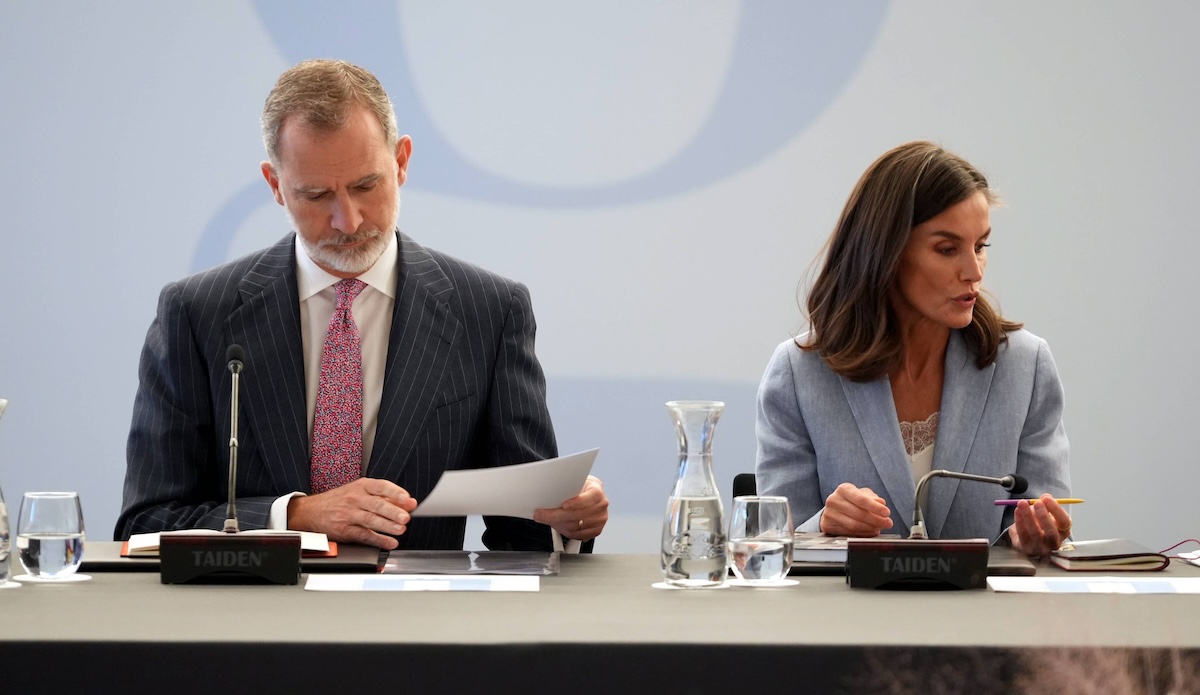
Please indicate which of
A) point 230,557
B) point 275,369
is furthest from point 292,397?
point 230,557

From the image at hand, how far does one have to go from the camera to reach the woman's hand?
5.86 feet

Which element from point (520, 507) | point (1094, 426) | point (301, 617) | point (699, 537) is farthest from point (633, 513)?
point (301, 617)

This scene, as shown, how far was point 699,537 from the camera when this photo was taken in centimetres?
149

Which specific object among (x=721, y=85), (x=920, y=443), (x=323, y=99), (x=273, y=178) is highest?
(x=721, y=85)

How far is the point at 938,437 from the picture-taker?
7.39ft

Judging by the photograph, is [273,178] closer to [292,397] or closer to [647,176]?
[292,397]

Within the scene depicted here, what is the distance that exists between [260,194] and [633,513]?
4.76 ft

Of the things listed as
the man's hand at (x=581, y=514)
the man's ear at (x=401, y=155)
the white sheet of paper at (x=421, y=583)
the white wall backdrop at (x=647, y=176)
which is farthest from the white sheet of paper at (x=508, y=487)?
the white wall backdrop at (x=647, y=176)

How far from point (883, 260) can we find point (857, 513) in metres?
0.62

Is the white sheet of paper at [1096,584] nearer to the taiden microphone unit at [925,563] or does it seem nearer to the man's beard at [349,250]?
the taiden microphone unit at [925,563]

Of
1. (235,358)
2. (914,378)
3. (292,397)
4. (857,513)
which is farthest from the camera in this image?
(914,378)

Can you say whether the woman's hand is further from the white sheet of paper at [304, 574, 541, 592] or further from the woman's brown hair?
the white sheet of paper at [304, 574, 541, 592]

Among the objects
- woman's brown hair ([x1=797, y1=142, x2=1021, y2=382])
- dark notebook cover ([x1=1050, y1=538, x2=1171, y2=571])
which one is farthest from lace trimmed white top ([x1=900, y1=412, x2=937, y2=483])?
dark notebook cover ([x1=1050, y1=538, x2=1171, y2=571])

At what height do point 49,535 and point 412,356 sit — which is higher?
point 412,356
